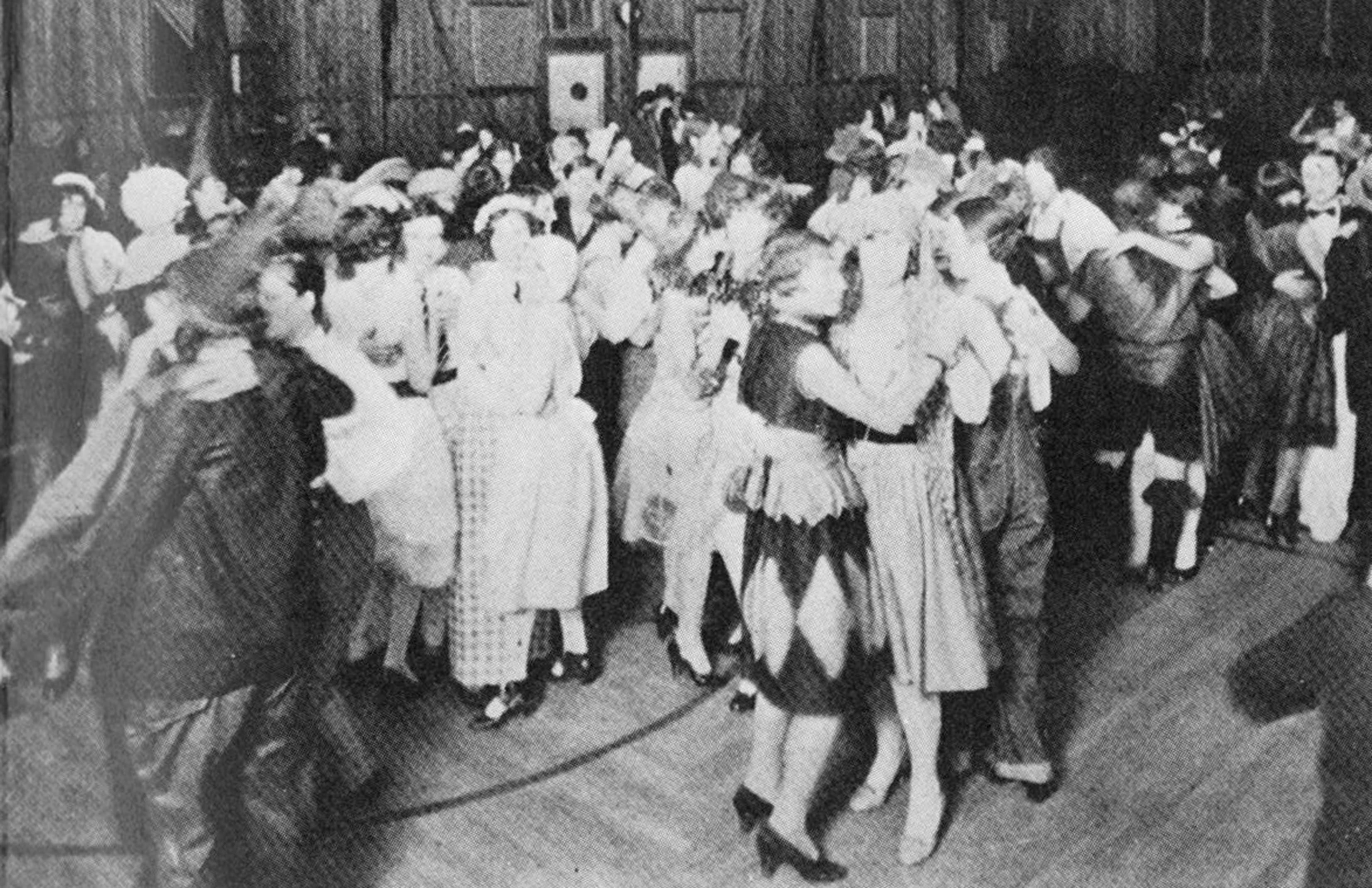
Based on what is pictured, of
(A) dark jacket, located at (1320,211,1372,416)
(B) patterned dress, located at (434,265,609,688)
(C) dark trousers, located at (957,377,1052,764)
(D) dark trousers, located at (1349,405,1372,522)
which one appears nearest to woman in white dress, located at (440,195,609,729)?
(B) patterned dress, located at (434,265,609,688)

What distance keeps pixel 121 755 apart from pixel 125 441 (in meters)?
0.71

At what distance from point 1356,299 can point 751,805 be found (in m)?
3.40

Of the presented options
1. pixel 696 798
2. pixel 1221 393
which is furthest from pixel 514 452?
pixel 1221 393

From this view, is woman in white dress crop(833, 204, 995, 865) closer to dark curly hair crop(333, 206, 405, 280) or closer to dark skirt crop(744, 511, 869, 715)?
dark skirt crop(744, 511, 869, 715)

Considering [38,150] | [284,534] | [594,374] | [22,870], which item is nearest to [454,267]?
[594,374]

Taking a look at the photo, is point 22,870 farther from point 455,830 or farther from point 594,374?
point 594,374

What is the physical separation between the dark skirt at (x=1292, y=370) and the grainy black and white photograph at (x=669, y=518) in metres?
0.02

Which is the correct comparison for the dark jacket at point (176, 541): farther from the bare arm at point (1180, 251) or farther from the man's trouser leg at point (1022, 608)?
the bare arm at point (1180, 251)

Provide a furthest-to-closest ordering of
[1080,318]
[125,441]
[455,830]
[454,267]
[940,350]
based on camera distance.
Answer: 1. [1080,318]
2. [454,267]
3. [455,830]
4. [940,350]
5. [125,441]

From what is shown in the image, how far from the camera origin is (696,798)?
4.04m

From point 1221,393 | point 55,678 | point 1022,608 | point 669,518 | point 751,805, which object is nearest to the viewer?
point 751,805

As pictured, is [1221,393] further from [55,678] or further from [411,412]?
[55,678]

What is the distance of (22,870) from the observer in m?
3.47

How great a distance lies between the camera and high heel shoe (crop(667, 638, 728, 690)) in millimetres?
4762
